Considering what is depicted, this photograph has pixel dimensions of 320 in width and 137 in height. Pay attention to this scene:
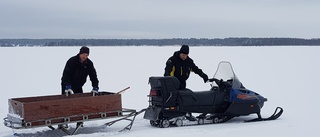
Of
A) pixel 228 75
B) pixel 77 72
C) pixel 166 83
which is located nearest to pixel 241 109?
pixel 228 75

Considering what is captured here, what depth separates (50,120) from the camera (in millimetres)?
6383

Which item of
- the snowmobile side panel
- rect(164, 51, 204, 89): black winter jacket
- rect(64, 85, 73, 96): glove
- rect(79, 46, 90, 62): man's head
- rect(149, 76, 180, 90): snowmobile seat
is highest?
rect(79, 46, 90, 62): man's head

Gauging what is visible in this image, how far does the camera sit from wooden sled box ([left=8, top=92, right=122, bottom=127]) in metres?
6.18

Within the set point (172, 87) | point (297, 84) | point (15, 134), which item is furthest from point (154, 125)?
point (297, 84)

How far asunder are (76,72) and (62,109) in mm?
1195

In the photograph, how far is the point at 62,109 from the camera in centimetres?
649

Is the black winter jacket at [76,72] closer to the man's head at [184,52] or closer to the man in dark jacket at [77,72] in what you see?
the man in dark jacket at [77,72]

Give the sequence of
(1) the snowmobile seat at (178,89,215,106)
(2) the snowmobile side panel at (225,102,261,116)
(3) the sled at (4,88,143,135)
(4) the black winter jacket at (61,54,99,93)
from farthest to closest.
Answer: (2) the snowmobile side panel at (225,102,261,116), (1) the snowmobile seat at (178,89,215,106), (4) the black winter jacket at (61,54,99,93), (3) the sled at (4,88,143,135)

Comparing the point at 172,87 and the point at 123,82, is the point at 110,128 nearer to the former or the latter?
the point at 172,87

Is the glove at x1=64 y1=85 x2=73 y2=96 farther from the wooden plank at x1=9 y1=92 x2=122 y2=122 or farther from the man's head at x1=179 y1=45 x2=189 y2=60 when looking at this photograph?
the man's head at x1=179 y1=45 x2=189 y2=60

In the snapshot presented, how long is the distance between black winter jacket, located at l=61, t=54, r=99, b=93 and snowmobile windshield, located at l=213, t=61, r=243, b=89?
2.29m

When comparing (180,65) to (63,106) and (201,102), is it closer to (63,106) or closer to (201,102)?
(201,102)

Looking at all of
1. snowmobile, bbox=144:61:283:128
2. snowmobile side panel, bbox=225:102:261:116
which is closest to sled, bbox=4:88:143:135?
snowmobile, bbox=144:61:283:128

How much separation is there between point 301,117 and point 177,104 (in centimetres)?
238
